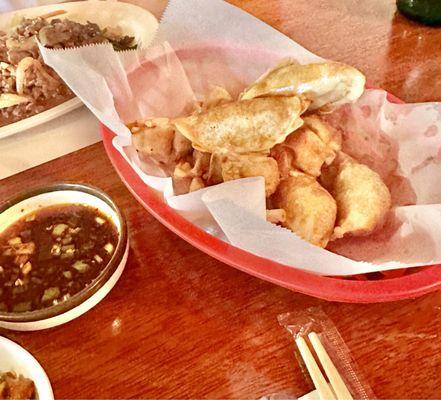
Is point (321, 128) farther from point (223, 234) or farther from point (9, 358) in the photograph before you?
point (9, 358)

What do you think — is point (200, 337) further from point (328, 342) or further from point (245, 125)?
point (245, 125)

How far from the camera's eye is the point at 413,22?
1564 millimetres

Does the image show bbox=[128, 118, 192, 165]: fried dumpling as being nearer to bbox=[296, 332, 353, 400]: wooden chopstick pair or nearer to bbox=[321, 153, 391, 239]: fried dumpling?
bbox=[321, 153, 391, 239]: fried dumpling

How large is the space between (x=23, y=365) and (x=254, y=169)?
0.48m

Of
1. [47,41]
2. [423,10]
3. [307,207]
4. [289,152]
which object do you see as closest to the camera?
[307,207]

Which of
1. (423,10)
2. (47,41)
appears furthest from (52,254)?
(423,10)

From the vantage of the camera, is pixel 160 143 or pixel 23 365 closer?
pixel 23 365

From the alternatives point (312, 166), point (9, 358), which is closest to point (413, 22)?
point (312, 166)

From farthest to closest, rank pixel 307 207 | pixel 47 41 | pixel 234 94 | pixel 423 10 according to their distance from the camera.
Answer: pixel 423 10
pixel 47 41
pixel 234 94
pixel 307 207

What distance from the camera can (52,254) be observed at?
3.16 feet

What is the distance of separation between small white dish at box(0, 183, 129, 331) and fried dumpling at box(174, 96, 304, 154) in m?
0.20

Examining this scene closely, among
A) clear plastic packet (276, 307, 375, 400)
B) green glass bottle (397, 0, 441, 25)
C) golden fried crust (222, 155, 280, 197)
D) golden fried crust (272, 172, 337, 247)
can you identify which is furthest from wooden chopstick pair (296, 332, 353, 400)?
green glass bottle (397, 0, 441, 25)

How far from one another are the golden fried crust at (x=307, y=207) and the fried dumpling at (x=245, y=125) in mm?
85

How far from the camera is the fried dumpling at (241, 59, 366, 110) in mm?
980
